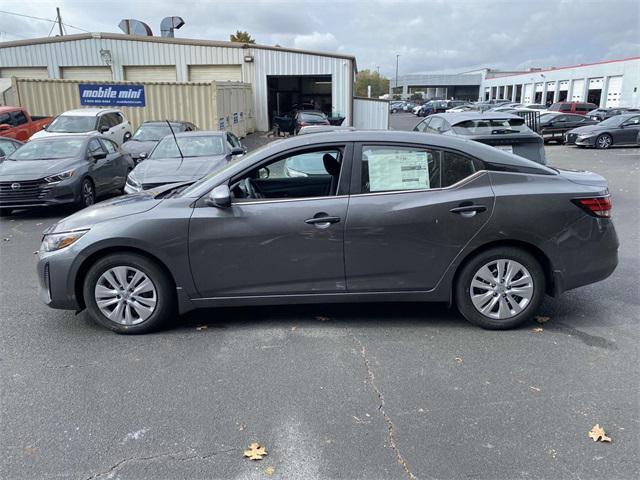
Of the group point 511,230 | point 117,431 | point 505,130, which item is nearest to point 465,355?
point 511,230

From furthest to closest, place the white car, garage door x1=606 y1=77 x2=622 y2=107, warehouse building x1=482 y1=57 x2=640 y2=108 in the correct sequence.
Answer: garage door x1=606 y1=77 x2=622 y2=107, warehouse building x1=482 y1=57 x2=640 y2=108, the white car

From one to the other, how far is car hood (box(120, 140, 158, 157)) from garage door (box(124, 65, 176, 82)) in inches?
506

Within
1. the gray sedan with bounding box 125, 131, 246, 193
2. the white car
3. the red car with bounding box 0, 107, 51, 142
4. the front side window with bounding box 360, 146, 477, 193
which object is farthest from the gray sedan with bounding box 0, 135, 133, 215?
the front side window with bounding box 360, 146, 477, 193

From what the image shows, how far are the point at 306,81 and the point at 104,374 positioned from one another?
34.4 metres

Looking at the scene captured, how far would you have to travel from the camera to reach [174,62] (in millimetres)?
25422

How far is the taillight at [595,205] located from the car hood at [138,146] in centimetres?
1200

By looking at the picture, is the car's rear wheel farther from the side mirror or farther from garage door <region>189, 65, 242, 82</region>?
the side mirror

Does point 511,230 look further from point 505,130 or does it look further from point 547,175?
point 505,130

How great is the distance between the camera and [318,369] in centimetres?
365

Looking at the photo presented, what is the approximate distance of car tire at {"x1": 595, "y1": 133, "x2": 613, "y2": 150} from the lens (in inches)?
822

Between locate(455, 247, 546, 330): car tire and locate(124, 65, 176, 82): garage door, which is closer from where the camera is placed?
locate(455, 247, 546, 330): car tire

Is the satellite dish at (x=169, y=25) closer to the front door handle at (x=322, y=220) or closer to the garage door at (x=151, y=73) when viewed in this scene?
the garage door at (x=151, y=73)

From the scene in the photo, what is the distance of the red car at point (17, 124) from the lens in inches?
610

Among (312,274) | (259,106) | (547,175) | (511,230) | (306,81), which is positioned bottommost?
(312,274)
